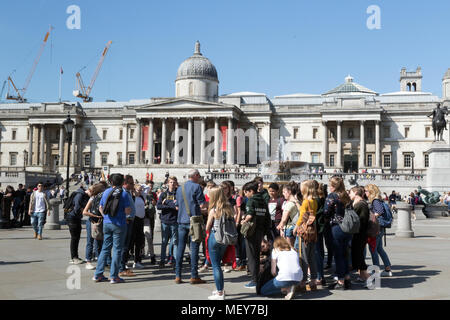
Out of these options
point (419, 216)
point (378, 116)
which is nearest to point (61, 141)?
point (378, 116)

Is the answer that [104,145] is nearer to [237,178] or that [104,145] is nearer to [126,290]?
[237,178]

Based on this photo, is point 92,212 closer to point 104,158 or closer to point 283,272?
point 283,272

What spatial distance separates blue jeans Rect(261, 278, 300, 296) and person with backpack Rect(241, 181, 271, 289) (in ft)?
1.97

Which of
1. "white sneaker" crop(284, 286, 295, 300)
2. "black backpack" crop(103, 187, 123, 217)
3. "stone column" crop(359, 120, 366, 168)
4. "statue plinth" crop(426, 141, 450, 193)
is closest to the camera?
"white sneaker" crop(284, 286, 295, 300)

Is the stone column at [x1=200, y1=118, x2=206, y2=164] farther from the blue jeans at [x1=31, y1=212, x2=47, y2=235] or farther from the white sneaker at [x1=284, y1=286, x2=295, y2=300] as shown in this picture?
the white sneaker at [x1=284, y1=286, x2=295, y2=300]

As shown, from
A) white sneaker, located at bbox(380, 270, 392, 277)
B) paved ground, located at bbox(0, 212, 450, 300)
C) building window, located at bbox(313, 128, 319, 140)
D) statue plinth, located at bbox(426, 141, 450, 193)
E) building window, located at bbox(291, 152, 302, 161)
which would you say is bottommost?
paved ground, located at bbox(0, 212, 450, 300)

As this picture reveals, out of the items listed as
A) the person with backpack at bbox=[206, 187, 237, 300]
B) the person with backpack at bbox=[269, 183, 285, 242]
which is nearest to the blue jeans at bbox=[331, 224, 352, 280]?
the person with backpack at bbox=[269, 183, 285, 242]

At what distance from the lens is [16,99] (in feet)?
407

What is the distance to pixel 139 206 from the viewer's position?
1202 cm

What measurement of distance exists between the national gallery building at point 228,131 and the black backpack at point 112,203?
56340 mm

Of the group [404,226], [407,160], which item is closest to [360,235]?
[404,226]

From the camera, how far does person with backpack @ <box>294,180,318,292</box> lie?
9336mm

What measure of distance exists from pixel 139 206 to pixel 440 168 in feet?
86.7

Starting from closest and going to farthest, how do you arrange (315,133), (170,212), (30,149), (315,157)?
(170,212), (315,157), (315,133), (30,149)
